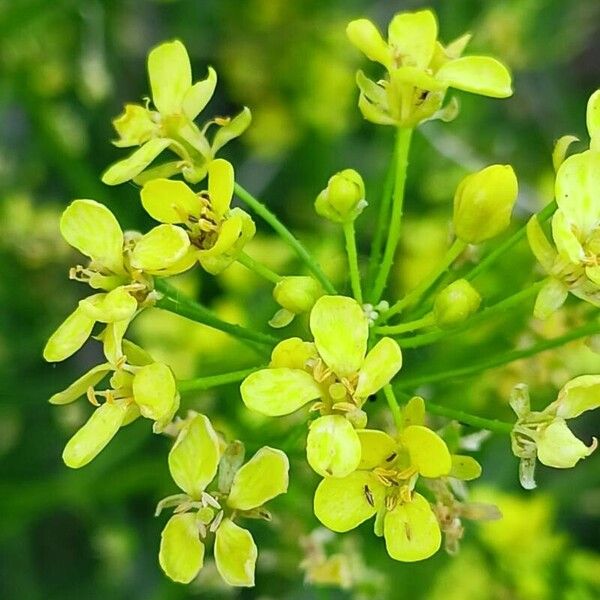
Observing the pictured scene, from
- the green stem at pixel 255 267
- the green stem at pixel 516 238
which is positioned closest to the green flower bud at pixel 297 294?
the green stem at pixel 255 267

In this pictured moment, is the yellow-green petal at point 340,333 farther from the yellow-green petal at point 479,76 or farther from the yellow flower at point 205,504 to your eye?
the yellow-green petal at point 479,76

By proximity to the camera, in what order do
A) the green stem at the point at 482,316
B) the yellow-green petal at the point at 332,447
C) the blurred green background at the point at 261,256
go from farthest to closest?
the blurred green background at the point at 261,256, the green stem at the point at 482,316, the yellow-green petal at the point at 332,447

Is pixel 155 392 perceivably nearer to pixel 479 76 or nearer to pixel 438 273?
pixel 438 273

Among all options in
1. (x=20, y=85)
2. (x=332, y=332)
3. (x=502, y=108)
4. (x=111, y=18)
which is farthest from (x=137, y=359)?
(x=502, y=108)

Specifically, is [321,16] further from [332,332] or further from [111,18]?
[332,332]

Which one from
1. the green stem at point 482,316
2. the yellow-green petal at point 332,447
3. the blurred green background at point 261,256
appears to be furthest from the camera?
the blurred green background at point 261,256

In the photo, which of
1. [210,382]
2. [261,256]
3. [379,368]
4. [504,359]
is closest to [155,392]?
[210,382]
